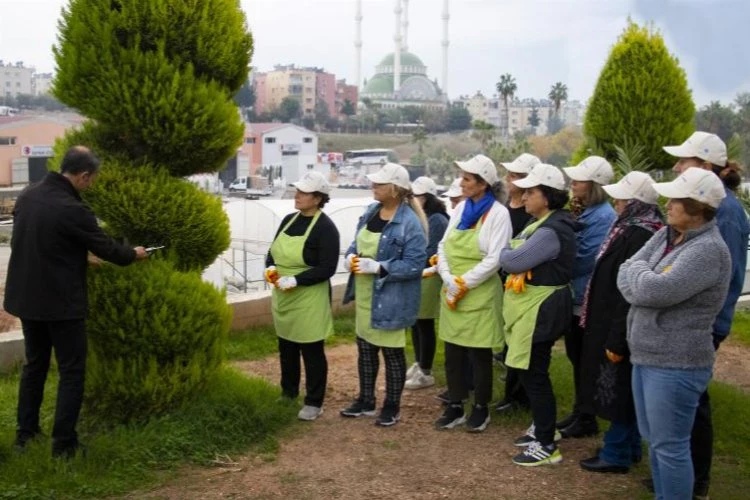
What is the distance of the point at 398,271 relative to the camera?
5809 mm

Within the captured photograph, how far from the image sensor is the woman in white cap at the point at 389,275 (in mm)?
5863

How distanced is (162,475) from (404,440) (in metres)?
1.62

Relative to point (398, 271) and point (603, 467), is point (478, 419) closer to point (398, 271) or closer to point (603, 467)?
point (603, 467)

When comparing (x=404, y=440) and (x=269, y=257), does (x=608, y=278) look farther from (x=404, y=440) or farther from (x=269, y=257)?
(x=269, y=257)

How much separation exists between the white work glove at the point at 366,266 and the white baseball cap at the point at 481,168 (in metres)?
0.88

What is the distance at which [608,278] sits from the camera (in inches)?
191

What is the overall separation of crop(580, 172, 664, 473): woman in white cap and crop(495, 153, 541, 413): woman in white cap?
3.86ft

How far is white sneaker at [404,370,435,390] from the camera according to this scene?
705cm

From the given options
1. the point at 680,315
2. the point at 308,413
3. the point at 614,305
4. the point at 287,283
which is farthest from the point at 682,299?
the point at 308,413

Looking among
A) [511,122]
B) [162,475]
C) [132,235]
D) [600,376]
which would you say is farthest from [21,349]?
[511,122]

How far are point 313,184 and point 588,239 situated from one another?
1.90 m

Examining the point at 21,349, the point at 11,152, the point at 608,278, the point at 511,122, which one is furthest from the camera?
the point at 511,122

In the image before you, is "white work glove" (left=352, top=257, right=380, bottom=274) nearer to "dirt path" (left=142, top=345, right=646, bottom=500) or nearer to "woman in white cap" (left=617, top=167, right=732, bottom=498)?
"dirt path" (left=142, top=345, right=646, bottom=500)

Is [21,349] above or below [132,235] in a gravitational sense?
below
